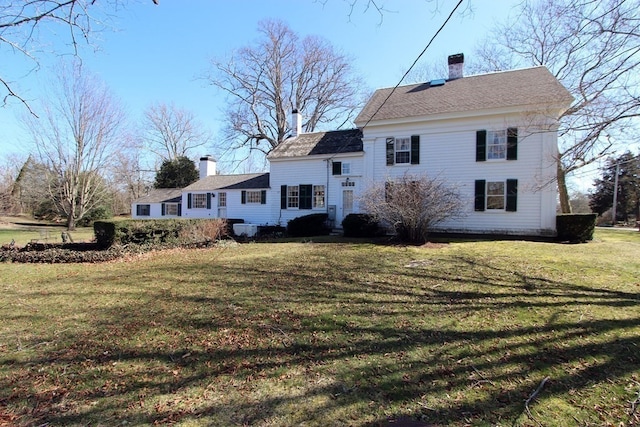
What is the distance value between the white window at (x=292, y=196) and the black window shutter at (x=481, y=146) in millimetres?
9888

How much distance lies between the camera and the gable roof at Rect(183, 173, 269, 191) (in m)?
21.9

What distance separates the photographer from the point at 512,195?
1439 centimetres

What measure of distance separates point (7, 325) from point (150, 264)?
192 inches

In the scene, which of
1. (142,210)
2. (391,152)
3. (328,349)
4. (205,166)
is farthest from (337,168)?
→ (142,210)

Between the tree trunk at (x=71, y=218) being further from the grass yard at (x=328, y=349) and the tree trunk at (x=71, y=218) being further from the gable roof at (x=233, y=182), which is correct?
the grass yard at (x=328, y=349)

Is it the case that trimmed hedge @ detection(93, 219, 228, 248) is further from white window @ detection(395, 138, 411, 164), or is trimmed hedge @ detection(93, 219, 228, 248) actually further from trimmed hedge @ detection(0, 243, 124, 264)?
white window @ detection(395, 138, 411, 164)

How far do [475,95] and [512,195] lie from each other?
16.9 ft

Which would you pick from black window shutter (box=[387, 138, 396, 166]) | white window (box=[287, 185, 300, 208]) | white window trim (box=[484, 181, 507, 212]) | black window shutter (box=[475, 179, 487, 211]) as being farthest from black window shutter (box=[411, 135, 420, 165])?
white window (box=[287, 185, 300, 208])

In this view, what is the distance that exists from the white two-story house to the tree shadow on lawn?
8917 millimetres

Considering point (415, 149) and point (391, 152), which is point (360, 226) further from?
point (415, 149)

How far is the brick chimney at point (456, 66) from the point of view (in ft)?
59.7

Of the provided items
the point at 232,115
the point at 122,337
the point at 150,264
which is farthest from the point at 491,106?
the point at 232,115

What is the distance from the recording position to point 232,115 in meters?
32.1

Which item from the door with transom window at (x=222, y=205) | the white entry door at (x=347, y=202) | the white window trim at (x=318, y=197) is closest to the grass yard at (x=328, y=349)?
the white entry door at (x=347, y=202)
